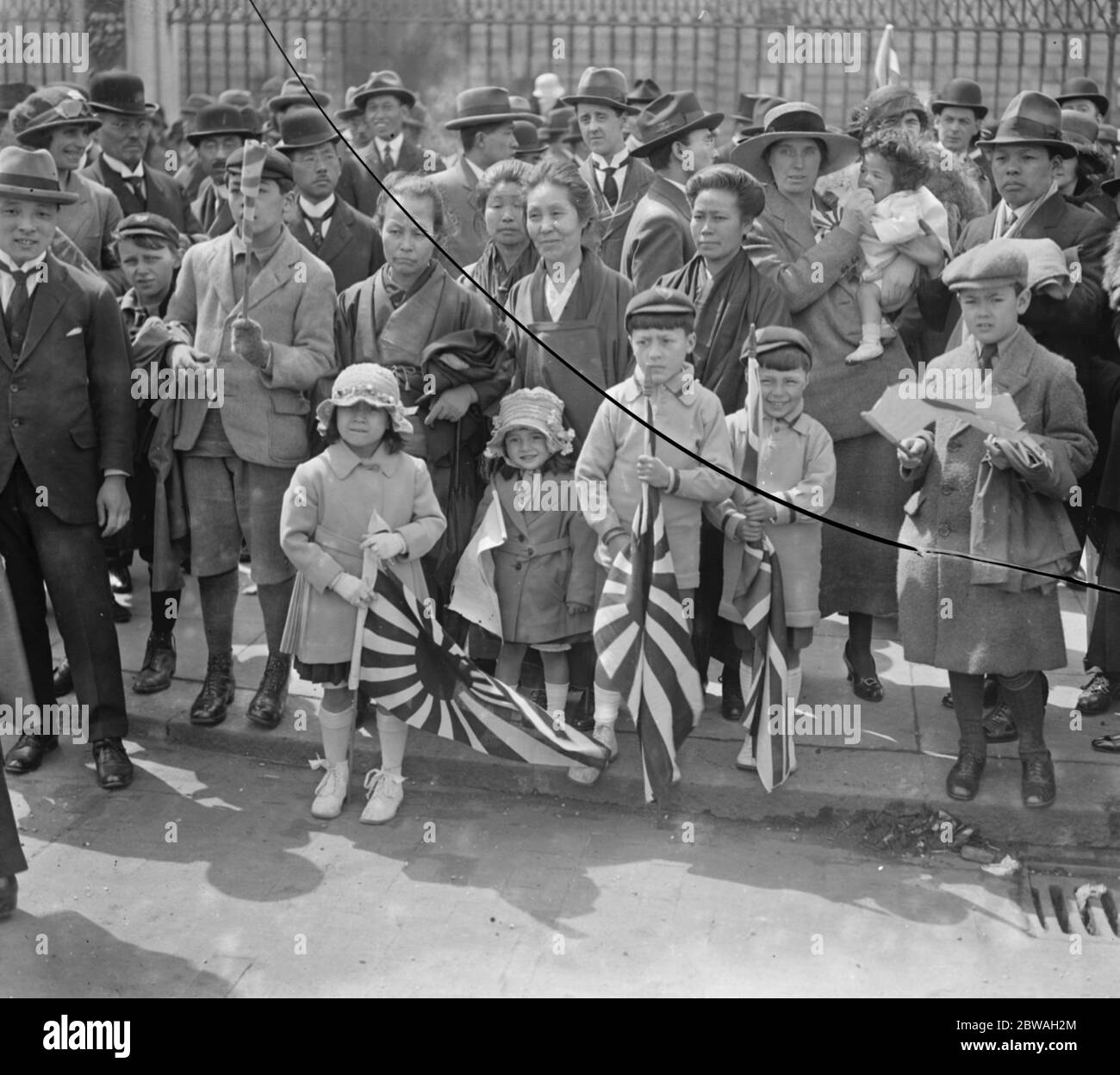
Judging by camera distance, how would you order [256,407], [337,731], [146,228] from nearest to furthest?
[337,731] < [256,407] < [146,228]

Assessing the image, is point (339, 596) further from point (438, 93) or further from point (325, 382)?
point (438, 93)

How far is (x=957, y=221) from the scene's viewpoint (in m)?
1.80

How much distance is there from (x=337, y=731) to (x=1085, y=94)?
3136 mm

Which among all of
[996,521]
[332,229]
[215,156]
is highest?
[215,156]

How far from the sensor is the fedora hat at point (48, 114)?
4961 mm

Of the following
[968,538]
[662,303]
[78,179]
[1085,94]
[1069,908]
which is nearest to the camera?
[1085,94]

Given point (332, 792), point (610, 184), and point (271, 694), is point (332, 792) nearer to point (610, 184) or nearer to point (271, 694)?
point (271, 694)

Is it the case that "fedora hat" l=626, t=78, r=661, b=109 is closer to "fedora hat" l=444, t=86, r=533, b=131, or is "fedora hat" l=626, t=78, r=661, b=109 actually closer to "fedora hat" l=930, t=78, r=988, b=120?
"fedora hat" l=444, t=86, r=533, b=131

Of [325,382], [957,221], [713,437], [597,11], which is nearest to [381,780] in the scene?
[325,382]

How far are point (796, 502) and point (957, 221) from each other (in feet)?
1.95

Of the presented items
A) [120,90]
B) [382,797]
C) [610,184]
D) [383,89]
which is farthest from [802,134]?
[610,184]

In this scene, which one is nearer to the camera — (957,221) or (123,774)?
(957,221)

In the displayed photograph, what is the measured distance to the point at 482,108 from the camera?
156 centimetres

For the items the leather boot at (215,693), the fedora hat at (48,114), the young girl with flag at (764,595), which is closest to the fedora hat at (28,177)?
the fedora hat at (48,114)
